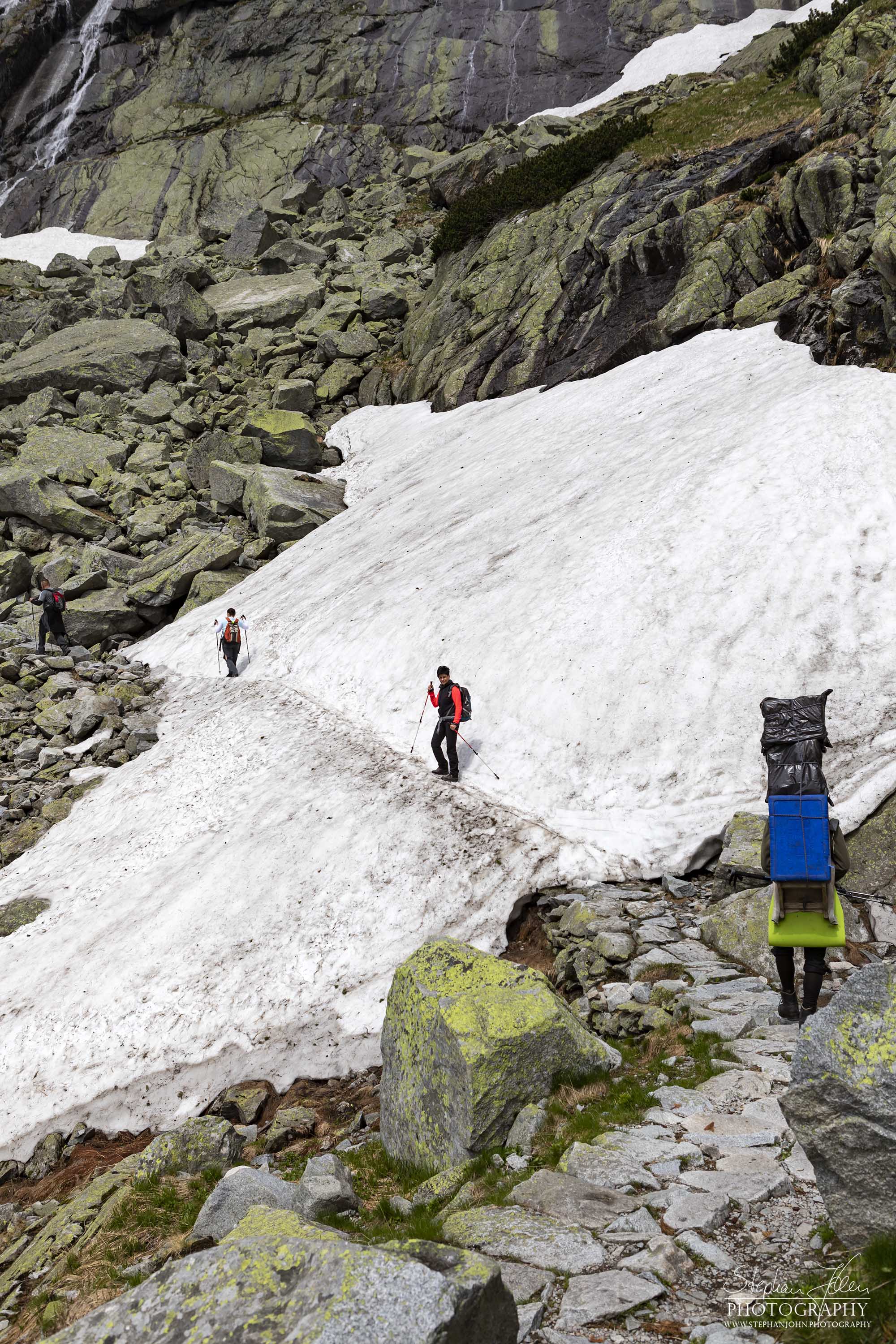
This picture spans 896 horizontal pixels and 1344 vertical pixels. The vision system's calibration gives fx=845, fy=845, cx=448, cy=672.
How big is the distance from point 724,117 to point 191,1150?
44.2 metres

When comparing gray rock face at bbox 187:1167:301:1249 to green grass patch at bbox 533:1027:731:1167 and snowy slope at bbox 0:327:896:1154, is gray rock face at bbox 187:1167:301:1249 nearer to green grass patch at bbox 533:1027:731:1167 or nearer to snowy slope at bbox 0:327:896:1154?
green grass patch at bbox 533:1027:731:1167

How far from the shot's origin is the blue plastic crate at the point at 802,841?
7.80m

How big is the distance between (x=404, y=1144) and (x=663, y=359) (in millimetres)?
26256

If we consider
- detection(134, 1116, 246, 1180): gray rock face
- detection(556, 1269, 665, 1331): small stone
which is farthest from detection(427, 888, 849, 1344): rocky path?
detection(134, 1116, 246, 1180): gray rock face

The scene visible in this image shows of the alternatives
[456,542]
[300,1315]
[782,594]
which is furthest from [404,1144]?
[456,542]

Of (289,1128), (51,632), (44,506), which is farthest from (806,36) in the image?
(289,1128)

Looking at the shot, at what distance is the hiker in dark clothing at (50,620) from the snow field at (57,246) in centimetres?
5381

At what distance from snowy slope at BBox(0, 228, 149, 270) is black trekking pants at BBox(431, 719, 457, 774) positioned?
225 ft

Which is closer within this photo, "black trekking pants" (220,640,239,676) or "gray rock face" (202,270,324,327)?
"black trekking pants" (220,640,239,676)

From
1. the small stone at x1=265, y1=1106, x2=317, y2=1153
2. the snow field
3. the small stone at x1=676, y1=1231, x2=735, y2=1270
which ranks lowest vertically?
the small stone at x1=265, y1=1106, x2=317, y2=1153

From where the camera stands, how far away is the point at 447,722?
16.7 meters

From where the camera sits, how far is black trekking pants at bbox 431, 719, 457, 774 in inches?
651

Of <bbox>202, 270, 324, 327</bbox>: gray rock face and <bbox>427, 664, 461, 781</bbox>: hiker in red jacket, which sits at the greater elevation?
<bbox>202, 270, 324, 327</bbox>: gray rock face

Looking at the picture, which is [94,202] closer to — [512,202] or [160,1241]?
[512,202]
